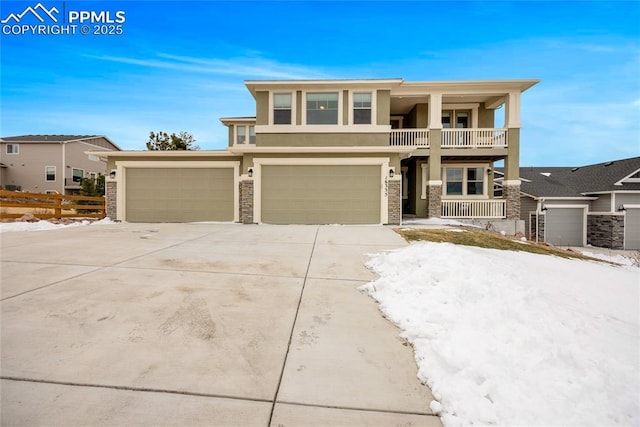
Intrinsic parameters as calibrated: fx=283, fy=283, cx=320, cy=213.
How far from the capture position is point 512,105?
561 inches

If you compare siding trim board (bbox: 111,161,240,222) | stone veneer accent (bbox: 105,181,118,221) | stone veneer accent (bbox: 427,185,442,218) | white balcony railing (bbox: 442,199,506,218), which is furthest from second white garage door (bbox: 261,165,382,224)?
stone veneer accent (bbox: 105,181,118,221)

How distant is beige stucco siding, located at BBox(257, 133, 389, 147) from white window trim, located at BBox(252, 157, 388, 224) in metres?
1.10

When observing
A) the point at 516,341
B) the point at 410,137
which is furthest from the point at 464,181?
the point at 516,341

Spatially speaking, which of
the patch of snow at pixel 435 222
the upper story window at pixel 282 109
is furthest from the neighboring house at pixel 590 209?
the upper story window at pixel 282 109

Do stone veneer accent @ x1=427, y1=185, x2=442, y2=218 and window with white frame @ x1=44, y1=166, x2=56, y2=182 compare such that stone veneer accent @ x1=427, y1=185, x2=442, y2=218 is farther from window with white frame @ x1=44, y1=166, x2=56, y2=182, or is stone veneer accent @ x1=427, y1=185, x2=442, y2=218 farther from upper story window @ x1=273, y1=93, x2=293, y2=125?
window with white frame @ x1=44, y1=166, x2=56, y2=182

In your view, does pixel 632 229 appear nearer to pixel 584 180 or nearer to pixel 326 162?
pixel 584 180

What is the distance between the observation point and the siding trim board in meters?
13.1

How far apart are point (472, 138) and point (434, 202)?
4.04 metres

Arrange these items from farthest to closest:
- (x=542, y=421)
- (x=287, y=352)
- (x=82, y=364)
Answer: (x=287, y=352), (x=82, y=364), (x=542, y=421)

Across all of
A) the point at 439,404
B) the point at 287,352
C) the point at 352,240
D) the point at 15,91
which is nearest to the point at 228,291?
the point at 287,352

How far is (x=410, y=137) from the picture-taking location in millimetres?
15039

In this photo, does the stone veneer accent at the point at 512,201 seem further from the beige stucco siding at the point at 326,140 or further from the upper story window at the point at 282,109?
the upper story window at the point at 282,109

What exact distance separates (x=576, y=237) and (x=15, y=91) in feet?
128

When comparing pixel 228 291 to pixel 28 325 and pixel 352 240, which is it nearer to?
pixel 28 325
